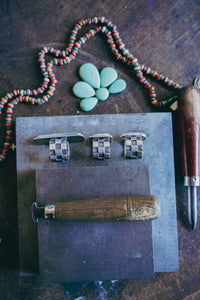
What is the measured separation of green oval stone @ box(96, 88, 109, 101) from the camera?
0.67 metres

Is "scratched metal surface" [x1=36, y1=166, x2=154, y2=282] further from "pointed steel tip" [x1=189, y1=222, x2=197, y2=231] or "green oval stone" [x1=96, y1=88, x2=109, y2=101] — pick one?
"green oval stone" [x1=96, y1=88, x2=109, y2=101]

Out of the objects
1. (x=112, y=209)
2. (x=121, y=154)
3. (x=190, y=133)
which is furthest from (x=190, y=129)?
(x=112, y=209)

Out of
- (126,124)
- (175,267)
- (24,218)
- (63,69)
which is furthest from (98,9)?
(175,267)

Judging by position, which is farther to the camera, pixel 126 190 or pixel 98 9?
pixel 98 9

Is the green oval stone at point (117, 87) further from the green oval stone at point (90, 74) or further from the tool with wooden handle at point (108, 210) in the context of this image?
the tool with wooden handle at point (108, 210)

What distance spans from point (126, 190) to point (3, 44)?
54cm

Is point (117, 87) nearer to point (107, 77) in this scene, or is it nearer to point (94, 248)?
point (107, 77)

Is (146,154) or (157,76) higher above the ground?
(157,76)

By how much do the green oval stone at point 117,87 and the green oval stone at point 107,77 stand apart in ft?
0.04

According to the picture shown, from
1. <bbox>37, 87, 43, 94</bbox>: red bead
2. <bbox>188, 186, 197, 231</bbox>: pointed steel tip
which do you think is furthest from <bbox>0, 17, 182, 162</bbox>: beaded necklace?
<bbox>188, 186, 197, 231</bbox>: pointed steel tip

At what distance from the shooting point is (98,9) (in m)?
0.70

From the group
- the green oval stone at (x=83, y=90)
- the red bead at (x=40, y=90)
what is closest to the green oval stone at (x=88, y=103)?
the green oval stone at (x=83, y=90)

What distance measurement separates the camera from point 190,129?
619 millimetres

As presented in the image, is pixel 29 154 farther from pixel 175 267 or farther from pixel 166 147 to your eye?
pixel 175 267
